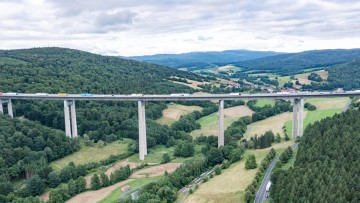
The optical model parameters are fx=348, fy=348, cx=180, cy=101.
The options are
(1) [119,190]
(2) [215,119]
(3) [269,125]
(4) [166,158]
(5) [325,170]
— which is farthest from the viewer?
(2) [215,119]

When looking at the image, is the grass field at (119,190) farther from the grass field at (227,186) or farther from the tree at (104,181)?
the grass field at (227,186)

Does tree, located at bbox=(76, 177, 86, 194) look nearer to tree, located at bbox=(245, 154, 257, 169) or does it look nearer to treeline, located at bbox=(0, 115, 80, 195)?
treeline, located at bbox=(0, 115, 80, 195)

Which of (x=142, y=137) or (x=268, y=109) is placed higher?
(x=268, y=109)

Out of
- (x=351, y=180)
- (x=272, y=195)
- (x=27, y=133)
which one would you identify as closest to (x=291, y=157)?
(x=272, y=195)

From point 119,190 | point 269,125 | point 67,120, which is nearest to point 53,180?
point 119,190

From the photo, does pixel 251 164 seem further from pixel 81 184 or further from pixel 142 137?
pixel 81 184

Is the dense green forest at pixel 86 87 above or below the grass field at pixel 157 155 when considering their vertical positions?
above

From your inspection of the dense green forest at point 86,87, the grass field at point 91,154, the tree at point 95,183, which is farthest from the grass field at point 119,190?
the dense green forest at point 86,87
